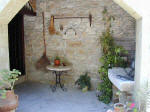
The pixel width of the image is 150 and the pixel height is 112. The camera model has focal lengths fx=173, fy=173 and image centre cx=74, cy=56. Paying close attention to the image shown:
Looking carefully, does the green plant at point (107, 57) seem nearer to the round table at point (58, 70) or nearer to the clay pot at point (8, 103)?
the round table at point (58, 70)

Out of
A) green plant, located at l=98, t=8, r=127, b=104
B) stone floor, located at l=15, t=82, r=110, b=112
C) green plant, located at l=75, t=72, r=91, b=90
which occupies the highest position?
green plant, located at l=98, t=8, r=127, b=104

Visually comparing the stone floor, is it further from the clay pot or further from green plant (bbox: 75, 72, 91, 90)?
the clay pot

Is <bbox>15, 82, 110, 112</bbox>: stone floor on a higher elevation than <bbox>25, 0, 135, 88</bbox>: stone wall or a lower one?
lower

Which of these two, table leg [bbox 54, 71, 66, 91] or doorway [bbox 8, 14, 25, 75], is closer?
table leg [bbox 54, 71, 66, 91]

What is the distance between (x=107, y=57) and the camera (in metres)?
4.61

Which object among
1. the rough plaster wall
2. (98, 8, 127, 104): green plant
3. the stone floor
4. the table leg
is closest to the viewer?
the rough plaster wall

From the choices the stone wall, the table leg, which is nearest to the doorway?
the stone wall

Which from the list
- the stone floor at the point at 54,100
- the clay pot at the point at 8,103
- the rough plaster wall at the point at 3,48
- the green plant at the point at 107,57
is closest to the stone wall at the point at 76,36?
the green plant at the point at 107,57

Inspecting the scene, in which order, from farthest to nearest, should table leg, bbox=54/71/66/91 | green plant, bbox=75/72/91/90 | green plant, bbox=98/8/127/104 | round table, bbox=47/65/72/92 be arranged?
table leg, bbox=54/71/66/91 < green plant, bbox=75/72/91/90 < round table, bbox=47/65/72/92 < green plant, bbox=98/8/127/104

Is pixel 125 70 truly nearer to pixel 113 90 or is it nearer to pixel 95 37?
pixel 113 90

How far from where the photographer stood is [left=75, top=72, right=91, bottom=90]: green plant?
512 cm

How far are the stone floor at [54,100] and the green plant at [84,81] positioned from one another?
0.65 feet

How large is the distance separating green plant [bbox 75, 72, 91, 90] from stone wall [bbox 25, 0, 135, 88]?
0.51 ft

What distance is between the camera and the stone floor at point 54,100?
3.86 m
